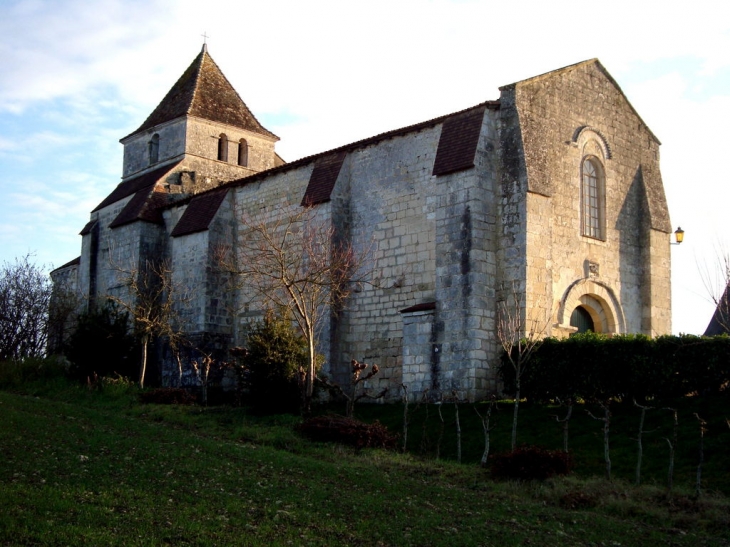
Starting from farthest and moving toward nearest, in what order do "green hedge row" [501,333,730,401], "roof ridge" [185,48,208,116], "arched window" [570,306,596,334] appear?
"roof ridge" [185,48,208,116] < "arched window" [570,306,596,334] < "green hedge row" [501,333,730,401]

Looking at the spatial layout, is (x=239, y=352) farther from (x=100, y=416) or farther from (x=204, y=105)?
(x=204, y=105)

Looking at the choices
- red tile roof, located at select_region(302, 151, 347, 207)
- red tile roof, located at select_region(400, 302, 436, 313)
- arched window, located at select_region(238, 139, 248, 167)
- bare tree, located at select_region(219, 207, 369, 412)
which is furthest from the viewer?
arched window, located at select_region(238, 139, 248, 167)

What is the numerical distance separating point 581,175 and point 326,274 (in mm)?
6662

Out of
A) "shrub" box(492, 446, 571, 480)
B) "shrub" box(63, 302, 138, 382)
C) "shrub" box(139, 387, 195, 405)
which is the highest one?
"shrub" box(63, 302, 138, 382)

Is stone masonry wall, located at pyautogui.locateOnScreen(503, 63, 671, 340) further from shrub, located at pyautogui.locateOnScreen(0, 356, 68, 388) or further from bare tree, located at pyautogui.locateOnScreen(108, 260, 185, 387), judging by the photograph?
shrub, located at pyautogui.locateOnScreen(0, 356, 68, 388)

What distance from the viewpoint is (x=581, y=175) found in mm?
21609

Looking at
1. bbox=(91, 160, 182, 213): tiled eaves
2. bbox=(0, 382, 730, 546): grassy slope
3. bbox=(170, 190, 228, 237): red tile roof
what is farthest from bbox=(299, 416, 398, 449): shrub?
bbox=(91, 160, 182, 213): tiled eaves

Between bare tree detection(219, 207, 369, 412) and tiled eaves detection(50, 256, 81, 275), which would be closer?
bare tree detection(219, 207, 369, 412)

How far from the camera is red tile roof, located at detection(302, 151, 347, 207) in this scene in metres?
23.2

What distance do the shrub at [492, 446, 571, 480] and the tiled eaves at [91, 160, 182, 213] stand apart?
844 inches

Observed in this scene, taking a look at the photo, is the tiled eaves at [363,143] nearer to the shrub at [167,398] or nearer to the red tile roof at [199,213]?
the red tile roof at [199,213]

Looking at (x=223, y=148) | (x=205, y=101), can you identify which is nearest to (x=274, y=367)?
(x=223, y=148)

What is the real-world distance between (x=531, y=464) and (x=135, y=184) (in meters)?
A: 23.8

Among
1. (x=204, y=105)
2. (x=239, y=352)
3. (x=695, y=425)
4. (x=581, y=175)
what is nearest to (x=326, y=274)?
(x=239, y=352)
